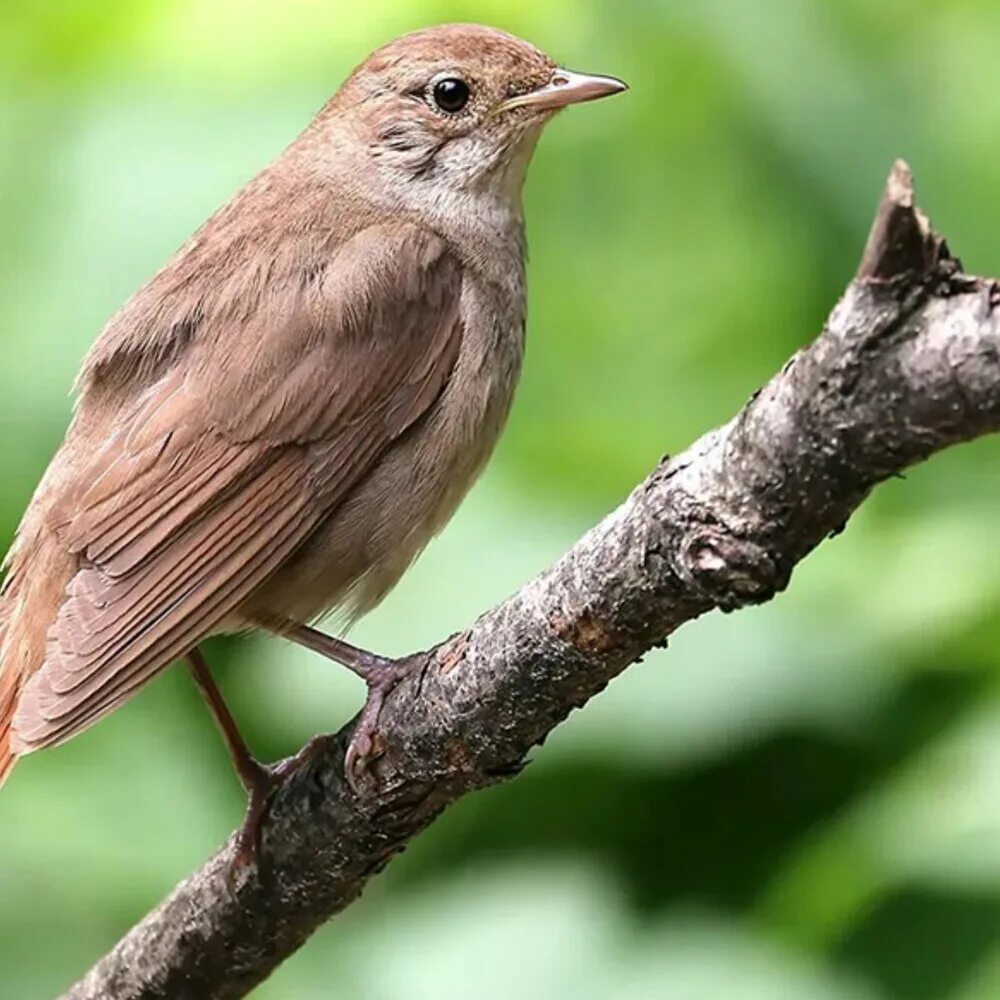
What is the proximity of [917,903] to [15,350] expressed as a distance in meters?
2.41

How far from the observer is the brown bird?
3236 mm

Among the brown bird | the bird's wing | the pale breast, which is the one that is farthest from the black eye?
the pale breast

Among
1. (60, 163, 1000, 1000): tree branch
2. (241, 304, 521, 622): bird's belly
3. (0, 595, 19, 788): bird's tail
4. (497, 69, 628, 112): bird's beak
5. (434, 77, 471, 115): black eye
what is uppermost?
(434, 77, 471, 115): black eye

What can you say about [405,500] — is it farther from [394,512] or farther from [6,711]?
[6,711]

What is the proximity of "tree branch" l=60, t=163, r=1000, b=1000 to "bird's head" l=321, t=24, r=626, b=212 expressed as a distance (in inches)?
52.7

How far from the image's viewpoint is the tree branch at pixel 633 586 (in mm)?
1930

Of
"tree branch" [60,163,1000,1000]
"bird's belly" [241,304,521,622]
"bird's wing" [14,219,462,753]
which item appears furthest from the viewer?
"bird's belly" [241,304,521,622]

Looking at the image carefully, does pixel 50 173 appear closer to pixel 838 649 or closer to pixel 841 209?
pixel 841 209

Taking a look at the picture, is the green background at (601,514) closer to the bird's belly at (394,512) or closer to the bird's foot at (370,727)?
the bird's belly at (394,512)

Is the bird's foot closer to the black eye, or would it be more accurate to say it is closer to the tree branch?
the tree branch

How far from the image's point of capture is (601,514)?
4320mm

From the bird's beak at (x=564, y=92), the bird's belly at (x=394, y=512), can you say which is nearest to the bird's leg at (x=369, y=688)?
the bird's belly at (x=394, y=512)

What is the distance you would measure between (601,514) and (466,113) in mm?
937

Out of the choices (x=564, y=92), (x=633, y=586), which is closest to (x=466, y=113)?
(x=564, y=92)
